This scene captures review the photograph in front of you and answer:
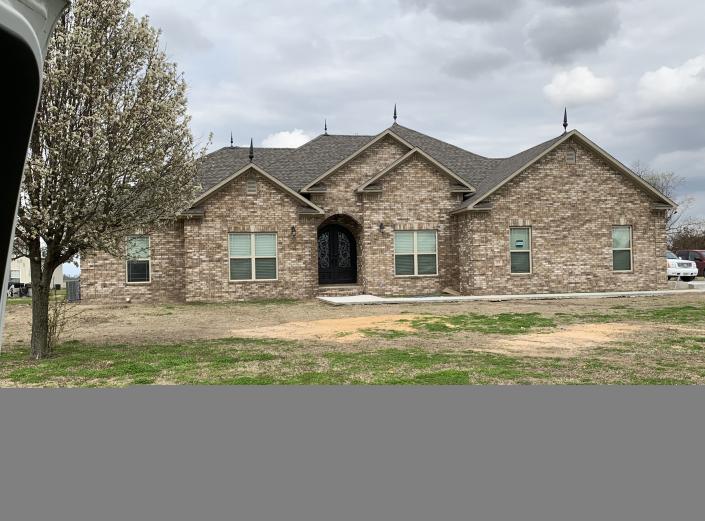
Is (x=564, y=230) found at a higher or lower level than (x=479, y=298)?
higher

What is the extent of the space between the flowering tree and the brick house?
Answer: 36.3ft

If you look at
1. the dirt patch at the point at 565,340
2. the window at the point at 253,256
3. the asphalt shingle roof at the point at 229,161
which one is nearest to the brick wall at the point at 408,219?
the window at the point at 253,256

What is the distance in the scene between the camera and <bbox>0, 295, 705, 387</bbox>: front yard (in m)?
8.24

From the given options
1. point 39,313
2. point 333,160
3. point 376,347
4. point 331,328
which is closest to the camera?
point 39,313

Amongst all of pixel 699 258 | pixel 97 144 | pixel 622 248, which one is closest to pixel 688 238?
pixel 699 258

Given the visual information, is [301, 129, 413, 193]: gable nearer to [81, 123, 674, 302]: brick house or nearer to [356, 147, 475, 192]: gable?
[81, 123, 674, 302]: brick house

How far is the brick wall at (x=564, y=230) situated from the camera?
2300 cm

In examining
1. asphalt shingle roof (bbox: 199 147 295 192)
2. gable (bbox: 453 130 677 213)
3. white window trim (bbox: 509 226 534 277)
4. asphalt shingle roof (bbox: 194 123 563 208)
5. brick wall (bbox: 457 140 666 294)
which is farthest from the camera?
asphalt shingle roof (bbox: 194 123 563 208)

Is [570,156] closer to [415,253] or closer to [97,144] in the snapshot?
[415,253]

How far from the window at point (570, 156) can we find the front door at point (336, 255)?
901cm

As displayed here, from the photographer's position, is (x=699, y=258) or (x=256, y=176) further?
(x=699, y=258)

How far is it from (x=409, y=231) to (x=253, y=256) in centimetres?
612

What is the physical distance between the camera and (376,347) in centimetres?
1098

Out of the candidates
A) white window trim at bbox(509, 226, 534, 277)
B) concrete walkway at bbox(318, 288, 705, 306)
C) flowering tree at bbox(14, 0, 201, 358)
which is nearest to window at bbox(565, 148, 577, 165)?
white window trim at bbox(509, 226, 534, 277)
